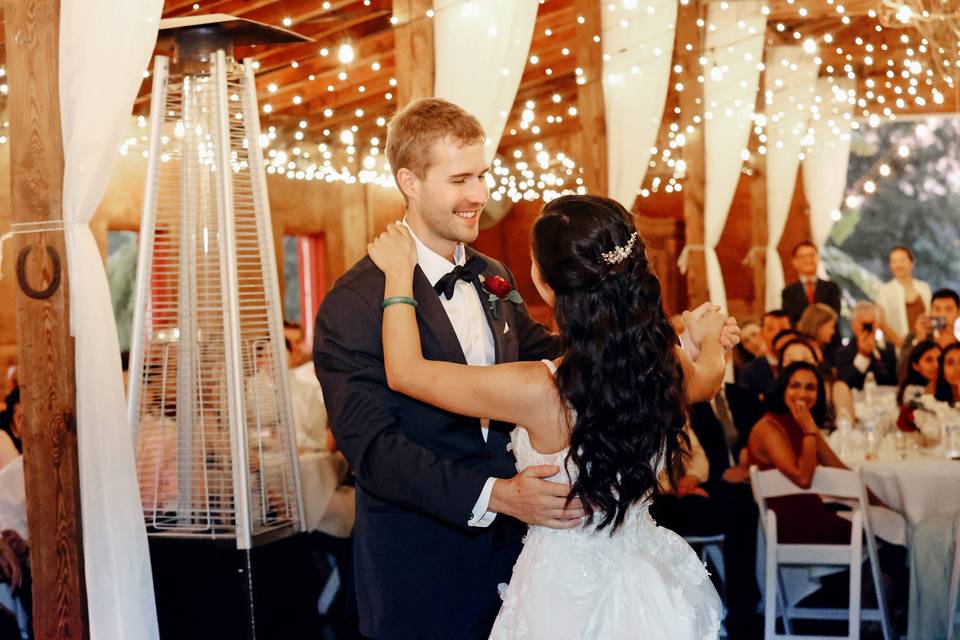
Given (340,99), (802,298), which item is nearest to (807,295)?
(802,298)

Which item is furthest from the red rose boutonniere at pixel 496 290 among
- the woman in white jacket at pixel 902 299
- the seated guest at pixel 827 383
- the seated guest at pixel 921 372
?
the woman in white jacket at pixel 902 299

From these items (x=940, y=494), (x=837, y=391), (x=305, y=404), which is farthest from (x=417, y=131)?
(x=837, y=391)

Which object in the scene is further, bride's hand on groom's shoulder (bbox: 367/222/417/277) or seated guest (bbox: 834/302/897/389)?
seated guest (bbox: 834/302/897/389)

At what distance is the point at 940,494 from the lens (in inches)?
183

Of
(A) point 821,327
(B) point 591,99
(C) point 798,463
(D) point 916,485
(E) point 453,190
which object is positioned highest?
(B) point 591,99

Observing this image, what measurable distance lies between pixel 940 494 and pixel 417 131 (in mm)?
3233

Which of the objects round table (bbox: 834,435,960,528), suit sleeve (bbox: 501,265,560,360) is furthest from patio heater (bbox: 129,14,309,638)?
round table (bbox: 834,435,960,528)

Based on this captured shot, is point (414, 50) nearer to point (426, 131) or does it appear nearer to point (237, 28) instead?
point (237, 28)

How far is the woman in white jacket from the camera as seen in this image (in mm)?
9500

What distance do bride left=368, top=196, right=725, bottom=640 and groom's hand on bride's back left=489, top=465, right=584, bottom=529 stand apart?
41 millimetres

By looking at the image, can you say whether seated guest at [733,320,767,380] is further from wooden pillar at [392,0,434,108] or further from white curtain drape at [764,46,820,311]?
wooden pillar at [392,0,434,108]

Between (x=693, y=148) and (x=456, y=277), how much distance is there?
659cm

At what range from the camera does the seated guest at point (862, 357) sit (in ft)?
23.0

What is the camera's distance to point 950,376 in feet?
18.7
